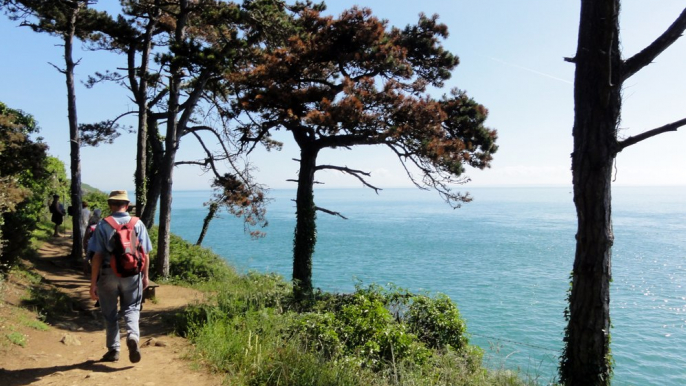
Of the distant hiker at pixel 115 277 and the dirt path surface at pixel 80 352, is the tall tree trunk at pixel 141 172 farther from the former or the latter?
the distant hiker at pixel 115 277

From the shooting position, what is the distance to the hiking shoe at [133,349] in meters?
4.64

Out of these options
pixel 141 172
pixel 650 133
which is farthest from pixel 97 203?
pixel 650 133

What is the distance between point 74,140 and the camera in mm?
12906

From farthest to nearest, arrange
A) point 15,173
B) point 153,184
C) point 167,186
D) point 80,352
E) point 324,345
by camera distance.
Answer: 1. point 153,184
2. point 167,186
3. point 15,173
4. point 80,352
5. point 324,345

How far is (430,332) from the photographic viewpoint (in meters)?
7.96

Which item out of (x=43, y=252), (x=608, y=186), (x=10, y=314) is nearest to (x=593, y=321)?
(x=608, y=186)

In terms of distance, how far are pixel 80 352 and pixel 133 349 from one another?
4.61 feet

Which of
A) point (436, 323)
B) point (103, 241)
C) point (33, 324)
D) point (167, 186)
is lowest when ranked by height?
point (436, 323)

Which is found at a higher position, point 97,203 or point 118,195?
point 118,195

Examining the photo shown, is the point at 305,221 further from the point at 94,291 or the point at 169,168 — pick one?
the point at 94,291

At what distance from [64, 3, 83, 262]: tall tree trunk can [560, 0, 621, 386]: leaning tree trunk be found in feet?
42.5

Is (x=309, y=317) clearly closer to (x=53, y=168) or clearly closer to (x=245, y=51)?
(x=245, y=51)

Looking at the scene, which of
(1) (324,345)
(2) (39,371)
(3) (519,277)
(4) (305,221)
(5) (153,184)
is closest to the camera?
(2) (39,371)

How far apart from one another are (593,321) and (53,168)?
22302 mm
